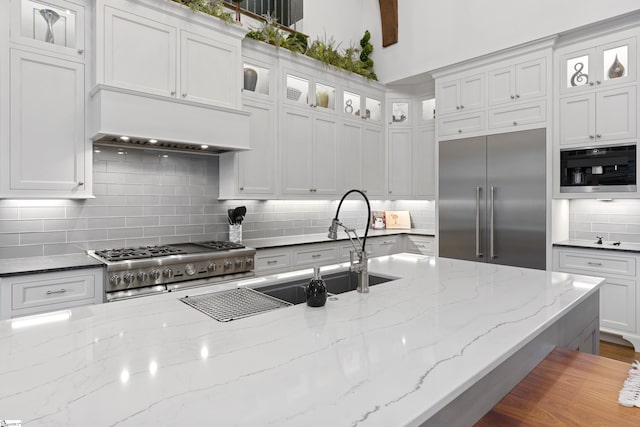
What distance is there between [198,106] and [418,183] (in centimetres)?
306

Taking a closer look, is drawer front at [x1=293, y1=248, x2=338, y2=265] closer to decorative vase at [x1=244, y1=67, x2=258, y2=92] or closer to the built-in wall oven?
decorative vase at [x1=244, y1=67, x2=258, y2=92]

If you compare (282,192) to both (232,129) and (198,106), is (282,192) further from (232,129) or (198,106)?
(198,106)

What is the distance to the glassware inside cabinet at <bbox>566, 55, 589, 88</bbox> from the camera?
3.62 metres

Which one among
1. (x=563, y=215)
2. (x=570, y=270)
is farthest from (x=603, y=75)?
(x=570, y=270)

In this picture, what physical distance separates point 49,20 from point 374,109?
→ 11.6 feet

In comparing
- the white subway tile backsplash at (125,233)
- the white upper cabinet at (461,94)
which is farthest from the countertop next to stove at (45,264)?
the white upper cabinet at (461,94)

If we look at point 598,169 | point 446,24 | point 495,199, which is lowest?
point 495,199

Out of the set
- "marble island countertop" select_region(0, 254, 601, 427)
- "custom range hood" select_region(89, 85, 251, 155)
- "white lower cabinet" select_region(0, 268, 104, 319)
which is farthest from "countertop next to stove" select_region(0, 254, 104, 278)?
"marble island countertop" select_region(0, 254, 601, 427)

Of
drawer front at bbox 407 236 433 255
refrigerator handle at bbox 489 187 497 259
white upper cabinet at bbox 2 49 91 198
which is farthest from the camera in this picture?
drawer front at bbox 407 236 433 255

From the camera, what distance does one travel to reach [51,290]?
2.39 metres

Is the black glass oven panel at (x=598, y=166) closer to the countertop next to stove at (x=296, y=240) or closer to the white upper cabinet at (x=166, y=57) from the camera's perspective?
the countertop next to stove at (x=296, y=240)

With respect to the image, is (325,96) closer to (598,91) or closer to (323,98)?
(323,98)

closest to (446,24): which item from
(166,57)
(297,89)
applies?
(297,89)

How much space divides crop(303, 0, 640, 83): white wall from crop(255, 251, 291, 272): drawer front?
2.82m
